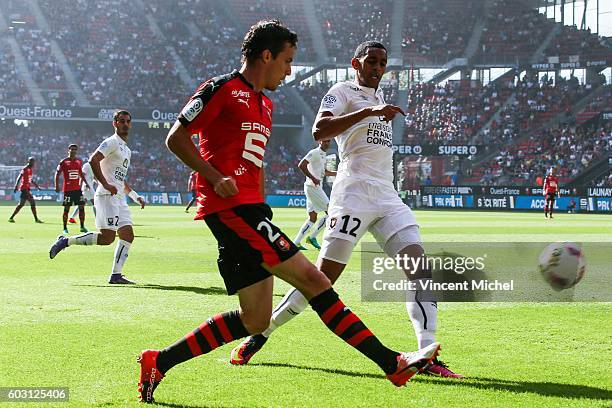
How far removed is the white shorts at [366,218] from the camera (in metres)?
6.09

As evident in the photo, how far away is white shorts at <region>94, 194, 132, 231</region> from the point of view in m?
11.5

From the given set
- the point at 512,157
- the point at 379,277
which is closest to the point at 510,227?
the point at 379,277

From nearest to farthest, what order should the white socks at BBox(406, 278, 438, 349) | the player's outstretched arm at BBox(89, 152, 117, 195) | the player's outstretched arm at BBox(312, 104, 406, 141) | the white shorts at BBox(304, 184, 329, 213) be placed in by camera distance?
the player's outstretched arm at BBox(312, 104, 406, 141), the white socks at BBox(406, 278, 438, 349), the player's outstretched arm at BBox(89, 152, 117, 195), the white shorts at BBox(304, 184, 329, 213)

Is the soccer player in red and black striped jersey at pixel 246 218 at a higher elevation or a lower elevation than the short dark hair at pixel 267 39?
lower

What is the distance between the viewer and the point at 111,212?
11516 mm

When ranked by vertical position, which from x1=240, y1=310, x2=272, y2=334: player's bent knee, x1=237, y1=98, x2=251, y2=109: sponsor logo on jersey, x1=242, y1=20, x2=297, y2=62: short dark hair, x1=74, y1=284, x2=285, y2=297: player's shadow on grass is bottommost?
x1=74, y1=284, x2=285, y2=297: player's shadow on grass

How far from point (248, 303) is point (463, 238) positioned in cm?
1604

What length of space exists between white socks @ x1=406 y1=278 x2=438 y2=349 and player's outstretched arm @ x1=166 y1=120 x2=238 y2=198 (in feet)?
6.10

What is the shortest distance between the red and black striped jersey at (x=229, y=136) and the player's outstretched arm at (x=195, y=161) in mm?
67

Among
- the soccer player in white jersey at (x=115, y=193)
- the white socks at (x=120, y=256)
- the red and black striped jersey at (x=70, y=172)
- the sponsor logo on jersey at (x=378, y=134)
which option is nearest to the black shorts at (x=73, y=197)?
the red and black striped jersey at (x=70, y=172)

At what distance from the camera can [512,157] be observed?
172 feet

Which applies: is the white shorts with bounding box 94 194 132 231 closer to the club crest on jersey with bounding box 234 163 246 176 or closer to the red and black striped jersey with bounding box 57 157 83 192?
the club crest on jersey with bounding box 234 163 246 176

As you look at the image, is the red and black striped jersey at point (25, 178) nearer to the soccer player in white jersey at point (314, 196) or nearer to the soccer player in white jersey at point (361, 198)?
the soccer player in white jersey at point (314, 196)

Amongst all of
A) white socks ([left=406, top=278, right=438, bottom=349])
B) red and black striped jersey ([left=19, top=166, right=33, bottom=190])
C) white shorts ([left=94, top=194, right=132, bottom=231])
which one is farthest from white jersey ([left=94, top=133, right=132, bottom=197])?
red and black striped jersey ([left=19, top=166, right=33, bottom=190])
